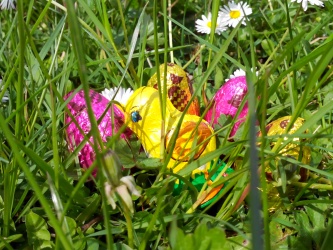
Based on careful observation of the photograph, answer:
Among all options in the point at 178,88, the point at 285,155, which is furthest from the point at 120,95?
the point at 285,155

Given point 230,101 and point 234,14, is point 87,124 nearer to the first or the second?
point 230,101

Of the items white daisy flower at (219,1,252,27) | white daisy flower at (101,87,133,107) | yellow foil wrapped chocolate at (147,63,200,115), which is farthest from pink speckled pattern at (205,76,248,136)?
white daisy flower at (219,1,252,27)

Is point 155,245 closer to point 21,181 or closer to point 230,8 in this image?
point 21,181

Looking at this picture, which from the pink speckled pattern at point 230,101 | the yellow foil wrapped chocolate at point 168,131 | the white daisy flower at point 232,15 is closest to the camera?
the yellow foil wrapped chocolate at point 168,131

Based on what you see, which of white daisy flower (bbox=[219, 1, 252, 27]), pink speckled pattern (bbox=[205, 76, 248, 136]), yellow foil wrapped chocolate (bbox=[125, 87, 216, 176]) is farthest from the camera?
white daisy flower (bbox=[219, 1, 252, 27])

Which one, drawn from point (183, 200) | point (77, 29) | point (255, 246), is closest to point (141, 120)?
point (183, 200)

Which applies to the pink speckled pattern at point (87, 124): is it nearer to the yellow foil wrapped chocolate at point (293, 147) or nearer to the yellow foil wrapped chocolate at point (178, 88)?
the yellow foil wrapped chocolate at point (178, 88)

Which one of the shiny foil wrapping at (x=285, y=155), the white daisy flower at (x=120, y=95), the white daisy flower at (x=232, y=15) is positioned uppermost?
the white daisy flower at (x=232, y=15)

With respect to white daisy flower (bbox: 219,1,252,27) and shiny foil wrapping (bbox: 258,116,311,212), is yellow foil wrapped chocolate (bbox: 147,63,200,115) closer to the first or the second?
shiny foil wrapping (bbox: 258,116,311,212)

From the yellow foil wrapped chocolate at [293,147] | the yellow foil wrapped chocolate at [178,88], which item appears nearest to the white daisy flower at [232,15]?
the yellow foil wrapped chocolate at [178,88]
